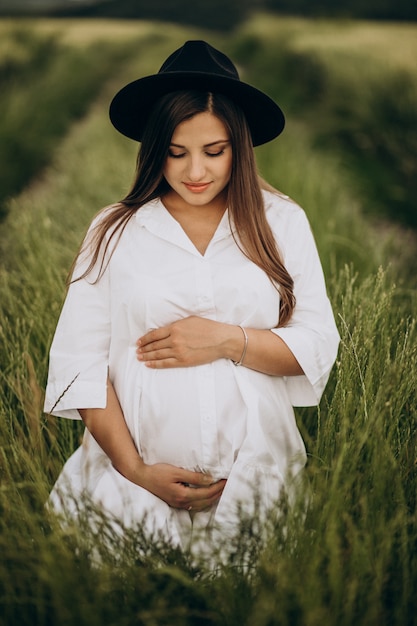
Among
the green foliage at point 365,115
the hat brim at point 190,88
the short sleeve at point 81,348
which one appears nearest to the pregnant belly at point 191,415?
the short sleeve at point 81,348

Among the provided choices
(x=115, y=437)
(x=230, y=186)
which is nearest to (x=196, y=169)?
(x=230, y=186)

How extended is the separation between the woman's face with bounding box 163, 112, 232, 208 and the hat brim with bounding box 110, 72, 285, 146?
0.30 ft

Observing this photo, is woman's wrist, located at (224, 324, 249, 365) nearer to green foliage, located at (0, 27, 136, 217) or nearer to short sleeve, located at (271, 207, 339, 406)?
short sleeve, located at (271, 207, 339, 406)

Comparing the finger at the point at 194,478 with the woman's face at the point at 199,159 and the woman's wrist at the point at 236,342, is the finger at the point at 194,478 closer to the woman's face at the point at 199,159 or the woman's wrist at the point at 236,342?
the woman's wrist at the point at 236,342

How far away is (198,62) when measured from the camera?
1.76m

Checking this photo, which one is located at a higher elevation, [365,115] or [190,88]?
[365,115]

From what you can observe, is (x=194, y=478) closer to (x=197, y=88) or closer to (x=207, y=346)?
(x=207, y=346)

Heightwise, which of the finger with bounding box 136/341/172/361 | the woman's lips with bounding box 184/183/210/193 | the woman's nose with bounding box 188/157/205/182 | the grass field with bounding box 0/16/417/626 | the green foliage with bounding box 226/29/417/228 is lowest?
the grass field with bounding box 0/16/417/626

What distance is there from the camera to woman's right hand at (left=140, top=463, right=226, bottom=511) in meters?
1.67

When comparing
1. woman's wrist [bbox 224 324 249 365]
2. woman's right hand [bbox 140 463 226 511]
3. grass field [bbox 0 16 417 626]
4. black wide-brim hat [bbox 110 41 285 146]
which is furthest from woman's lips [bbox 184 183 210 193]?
woman's right hand [bbox 140 463 226 511]

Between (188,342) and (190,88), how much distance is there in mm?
698

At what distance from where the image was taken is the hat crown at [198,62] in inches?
68.9

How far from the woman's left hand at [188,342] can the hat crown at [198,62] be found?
2.24 feet

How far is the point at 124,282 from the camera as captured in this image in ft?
5.74
